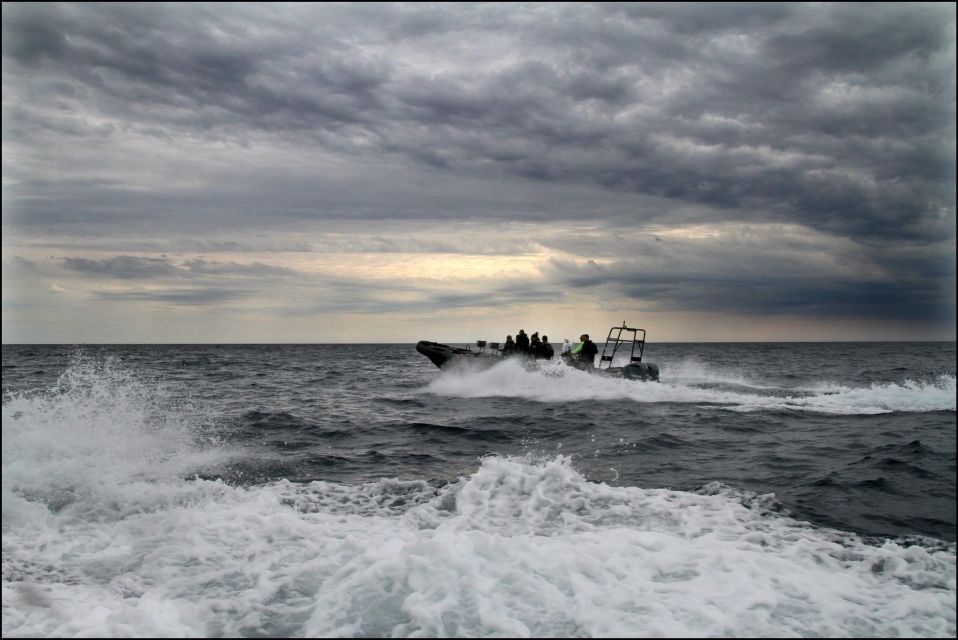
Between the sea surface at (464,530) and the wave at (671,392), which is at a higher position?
the wave at (671,392)

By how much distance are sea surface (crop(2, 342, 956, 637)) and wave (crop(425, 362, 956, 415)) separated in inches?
204

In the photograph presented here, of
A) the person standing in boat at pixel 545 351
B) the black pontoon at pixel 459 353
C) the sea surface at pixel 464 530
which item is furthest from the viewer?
the black pontoon at pixel 459 353

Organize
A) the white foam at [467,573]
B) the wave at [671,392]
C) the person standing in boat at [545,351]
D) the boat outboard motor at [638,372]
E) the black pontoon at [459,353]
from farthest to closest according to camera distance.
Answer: the black pontoon at [459,353] → the person standing in boat at [545,351] → the boat outboard motor at [638,372] → the wave at [671,392] → the white foam at [467,573]

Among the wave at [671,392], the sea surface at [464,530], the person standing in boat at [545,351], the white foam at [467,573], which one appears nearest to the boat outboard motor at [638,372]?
the wave at [671,392]

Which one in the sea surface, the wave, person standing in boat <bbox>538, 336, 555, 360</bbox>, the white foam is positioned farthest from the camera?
person standing in boat <bbox>538, 336, 555, 360</bbox>

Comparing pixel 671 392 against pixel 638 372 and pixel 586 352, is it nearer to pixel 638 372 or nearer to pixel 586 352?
pixel 638 372

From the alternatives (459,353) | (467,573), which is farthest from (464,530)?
(459,353)

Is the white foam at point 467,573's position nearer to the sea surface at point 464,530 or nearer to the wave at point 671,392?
the sea surface at point 464,530

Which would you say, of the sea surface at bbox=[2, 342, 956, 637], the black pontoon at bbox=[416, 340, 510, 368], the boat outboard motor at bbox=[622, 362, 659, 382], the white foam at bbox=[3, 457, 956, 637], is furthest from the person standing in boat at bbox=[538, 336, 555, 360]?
the white foam at bbox=[3, 457, 956, 637]

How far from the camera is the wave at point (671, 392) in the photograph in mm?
20344

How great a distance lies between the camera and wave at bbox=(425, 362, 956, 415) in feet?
66.7

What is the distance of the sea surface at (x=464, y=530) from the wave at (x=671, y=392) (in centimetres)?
518

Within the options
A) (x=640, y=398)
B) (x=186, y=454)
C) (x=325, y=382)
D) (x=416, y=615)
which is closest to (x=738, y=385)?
(x=640, y=398)

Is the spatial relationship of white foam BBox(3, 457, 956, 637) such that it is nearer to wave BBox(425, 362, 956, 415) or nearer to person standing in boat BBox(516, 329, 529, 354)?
wave BBox(425, 362, 956, 415)
